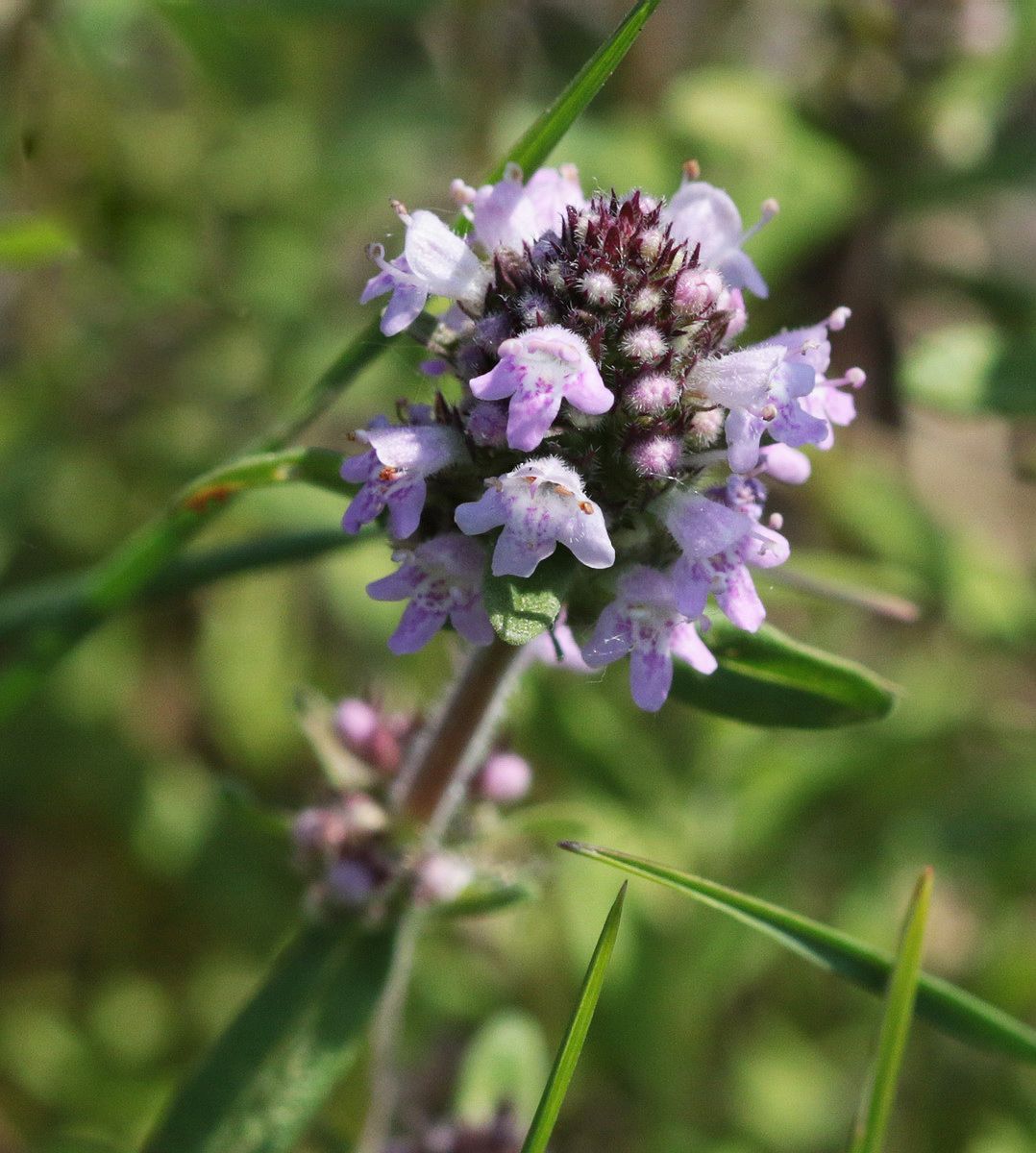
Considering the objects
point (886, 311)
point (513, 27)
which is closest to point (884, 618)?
point (886, 311)

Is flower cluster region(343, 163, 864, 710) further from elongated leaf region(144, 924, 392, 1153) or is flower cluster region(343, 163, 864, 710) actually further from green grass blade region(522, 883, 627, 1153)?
elongated leaf region(144, 924, 392, 1153)

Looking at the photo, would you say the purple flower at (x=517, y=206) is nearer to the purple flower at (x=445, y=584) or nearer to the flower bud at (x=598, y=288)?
the flower bud at (x=598, y=288)

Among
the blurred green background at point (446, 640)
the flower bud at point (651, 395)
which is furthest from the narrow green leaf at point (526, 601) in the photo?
the blurred green background at point (446, 640)

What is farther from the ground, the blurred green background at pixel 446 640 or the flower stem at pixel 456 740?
the blurred green background at pixel 446 640

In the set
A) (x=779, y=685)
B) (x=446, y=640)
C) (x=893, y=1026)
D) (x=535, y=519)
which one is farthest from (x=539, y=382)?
(x=446, y=640)

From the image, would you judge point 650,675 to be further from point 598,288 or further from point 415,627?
point 598,288

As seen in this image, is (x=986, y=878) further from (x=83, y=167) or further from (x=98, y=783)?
(x=83, y=167)
